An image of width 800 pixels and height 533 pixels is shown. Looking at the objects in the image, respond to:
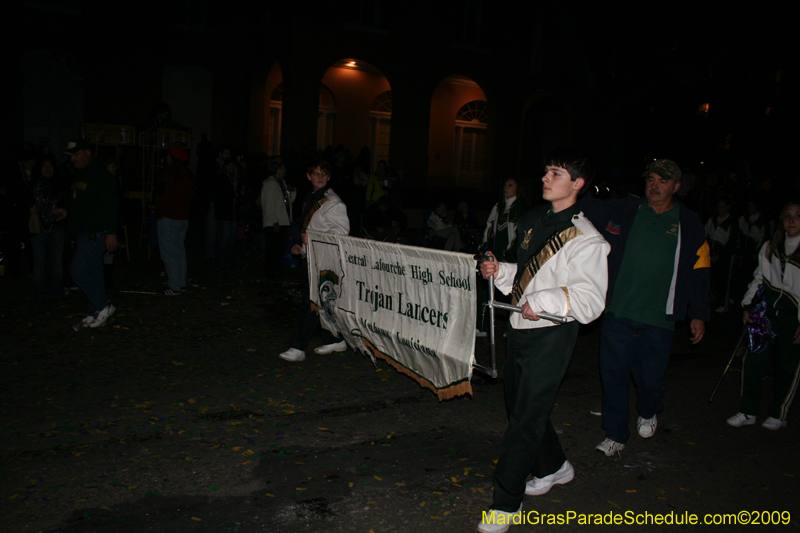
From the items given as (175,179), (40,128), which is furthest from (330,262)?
(40,128)

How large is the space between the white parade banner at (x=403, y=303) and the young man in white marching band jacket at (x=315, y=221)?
182mm

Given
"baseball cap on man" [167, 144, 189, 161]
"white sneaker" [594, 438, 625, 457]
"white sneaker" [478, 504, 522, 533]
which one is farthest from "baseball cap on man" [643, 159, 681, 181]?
"baseball cap on man" [167, 144, 189, 161]

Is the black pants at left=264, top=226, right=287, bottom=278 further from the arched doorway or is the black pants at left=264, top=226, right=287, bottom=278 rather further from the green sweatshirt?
the arched doorway

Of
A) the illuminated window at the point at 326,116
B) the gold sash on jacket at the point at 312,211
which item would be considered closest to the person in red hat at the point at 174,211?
the gold sash on jacket at the point at 312,211

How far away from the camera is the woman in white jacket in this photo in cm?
548

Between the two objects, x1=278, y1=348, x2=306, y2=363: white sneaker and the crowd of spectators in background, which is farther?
the crowd of spectators in background

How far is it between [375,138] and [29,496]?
23.1 m

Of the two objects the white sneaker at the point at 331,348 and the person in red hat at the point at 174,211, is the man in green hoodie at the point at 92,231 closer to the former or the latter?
the person in red hat at the point at 174,211

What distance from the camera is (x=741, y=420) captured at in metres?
5.72

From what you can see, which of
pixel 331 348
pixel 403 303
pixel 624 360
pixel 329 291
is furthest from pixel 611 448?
pixel 331 348

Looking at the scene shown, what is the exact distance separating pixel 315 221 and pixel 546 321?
3.53 metres

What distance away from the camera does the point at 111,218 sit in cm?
782

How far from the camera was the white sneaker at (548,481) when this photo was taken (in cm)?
418

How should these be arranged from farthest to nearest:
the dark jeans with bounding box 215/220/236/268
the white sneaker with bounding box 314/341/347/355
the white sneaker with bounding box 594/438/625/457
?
the dark jeans with bounding box 215/220/236/268 → the white sneaker with bounding box 314/341/347/355 → the white sneaker with bounding box 594/438/625/457
